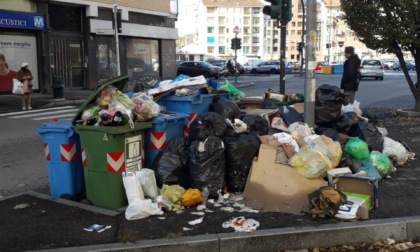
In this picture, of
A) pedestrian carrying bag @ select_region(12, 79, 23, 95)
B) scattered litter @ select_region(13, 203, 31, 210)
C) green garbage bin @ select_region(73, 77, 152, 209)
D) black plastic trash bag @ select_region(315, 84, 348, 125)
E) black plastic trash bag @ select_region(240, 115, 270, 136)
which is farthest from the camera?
pedestrian carrying bag @ select_region(12, 79, 23, 95)

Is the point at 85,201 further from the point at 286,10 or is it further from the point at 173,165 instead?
the point at 286,10

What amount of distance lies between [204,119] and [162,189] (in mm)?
1028

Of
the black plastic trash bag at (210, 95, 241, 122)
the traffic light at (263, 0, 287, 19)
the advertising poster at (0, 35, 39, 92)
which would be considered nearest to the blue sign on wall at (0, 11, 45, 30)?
the advertising poster at (0, 35, 39, 92)

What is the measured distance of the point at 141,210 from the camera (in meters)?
4.55

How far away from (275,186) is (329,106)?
2.43 meters

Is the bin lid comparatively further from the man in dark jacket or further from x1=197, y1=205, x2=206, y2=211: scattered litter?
the man in dark jacket

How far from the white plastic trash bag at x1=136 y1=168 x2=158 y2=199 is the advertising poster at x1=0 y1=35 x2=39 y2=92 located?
16879 mm

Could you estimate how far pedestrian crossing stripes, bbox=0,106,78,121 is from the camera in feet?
45.0

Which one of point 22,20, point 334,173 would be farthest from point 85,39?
point 334,173

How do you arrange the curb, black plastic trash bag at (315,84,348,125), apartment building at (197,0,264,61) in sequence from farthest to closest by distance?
apartment building at (197,0,264,61), black plastic trash bag at (315,84,348,125), the curb

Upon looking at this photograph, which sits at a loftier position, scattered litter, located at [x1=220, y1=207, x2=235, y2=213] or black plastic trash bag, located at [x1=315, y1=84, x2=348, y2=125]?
black plastic trash bag, located at [x1=315, y1=84, x2=348, y2=125]

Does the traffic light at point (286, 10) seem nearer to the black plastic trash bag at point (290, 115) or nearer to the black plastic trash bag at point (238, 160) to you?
the black plastic trash bag at point (290, 115)

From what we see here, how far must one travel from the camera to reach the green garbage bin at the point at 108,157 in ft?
15.5

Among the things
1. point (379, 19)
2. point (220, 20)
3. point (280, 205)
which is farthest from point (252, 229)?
point (220, 20)
